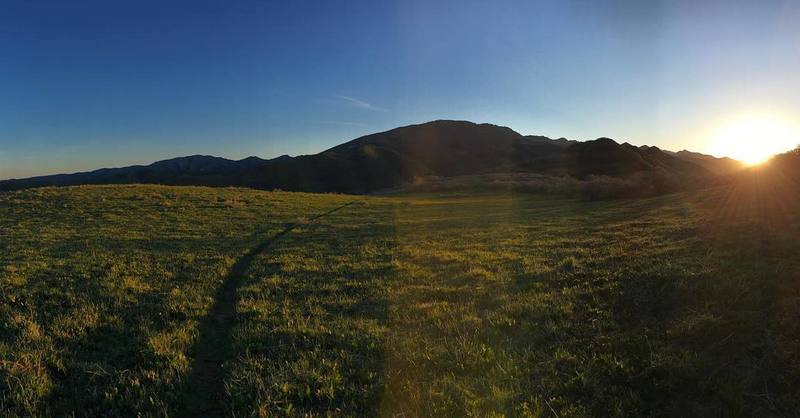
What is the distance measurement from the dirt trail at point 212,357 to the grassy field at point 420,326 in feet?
0.14

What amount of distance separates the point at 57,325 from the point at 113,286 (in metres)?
3.48

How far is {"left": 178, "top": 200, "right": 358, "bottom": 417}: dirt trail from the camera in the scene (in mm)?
6305

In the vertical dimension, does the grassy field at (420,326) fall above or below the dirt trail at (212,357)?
above

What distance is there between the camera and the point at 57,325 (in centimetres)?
918

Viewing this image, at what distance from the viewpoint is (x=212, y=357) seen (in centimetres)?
793

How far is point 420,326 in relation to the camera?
920 centimetres

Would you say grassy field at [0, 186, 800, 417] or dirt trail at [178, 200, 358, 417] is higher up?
grassy field at [0, 186, 800, 417]

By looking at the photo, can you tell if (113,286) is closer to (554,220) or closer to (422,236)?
(422,236)

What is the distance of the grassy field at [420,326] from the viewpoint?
20.2 ft

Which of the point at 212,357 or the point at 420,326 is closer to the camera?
the point at 212,357

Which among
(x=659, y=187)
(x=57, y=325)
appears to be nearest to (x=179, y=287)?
(x=57, y=325)

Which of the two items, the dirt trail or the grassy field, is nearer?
the grassy field

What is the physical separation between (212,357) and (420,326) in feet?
14.3

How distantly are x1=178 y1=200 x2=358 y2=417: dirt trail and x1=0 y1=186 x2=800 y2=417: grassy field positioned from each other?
0.14 feet
